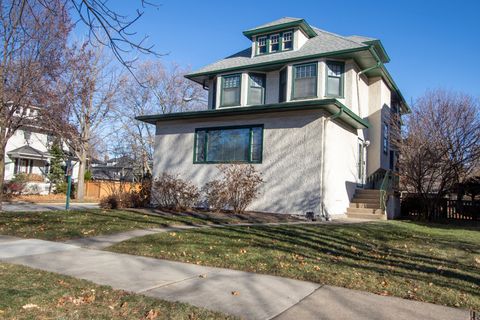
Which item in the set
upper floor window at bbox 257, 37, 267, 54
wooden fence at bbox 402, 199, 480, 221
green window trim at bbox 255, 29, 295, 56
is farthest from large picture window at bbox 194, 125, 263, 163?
wooden fence at bbox 402, 199, 480, 221

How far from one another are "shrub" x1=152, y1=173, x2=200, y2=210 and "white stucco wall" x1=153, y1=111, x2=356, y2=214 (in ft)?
2.06

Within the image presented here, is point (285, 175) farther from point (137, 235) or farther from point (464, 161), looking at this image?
point (464, 161)

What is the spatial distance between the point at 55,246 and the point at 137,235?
190 cm

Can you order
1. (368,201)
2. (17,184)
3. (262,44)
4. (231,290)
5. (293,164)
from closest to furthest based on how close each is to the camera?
(231,290) → (293,164) → (368,201) → (262,44) → (17,184)

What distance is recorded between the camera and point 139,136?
38.6 metres

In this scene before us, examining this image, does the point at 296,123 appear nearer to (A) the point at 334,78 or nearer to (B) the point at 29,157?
(A) the point at 334,78

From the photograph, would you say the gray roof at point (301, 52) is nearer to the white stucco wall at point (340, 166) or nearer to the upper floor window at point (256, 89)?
the upper floor window at point (256, 89)

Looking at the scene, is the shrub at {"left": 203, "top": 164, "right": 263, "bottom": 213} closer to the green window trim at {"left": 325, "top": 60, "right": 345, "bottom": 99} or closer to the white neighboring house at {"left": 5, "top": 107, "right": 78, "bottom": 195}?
the green window trim at {"left": 325, "top": 60, "right": 345, "bottom": 99}

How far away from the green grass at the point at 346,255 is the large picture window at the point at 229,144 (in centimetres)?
535

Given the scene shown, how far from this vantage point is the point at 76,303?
439cm

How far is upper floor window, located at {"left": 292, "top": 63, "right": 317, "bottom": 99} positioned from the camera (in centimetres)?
1673

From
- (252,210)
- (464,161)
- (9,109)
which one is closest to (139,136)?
(9,109)

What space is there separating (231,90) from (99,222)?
9.86m

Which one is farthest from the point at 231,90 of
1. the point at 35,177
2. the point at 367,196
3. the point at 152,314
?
the point at 35,177
